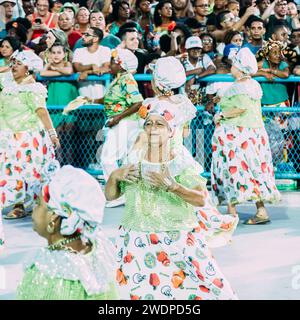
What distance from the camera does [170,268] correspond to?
615 centimetres

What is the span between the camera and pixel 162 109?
6.35m

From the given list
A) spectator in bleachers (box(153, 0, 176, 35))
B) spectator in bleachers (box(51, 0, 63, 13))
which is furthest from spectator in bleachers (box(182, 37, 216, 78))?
spectator in bleachers (box(51, 0, 63, 13))

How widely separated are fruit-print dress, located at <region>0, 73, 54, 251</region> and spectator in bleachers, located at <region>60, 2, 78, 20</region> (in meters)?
2.57

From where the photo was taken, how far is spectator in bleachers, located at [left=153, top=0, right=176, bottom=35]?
1270 cm

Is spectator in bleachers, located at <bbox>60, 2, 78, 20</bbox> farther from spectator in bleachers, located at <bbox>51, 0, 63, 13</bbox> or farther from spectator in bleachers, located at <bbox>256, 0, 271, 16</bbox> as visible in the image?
spectator in bleachers, located at <bbox>256, 0, 271, 16</bbox>

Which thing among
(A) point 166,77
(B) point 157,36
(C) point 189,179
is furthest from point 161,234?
(B) point 157,36

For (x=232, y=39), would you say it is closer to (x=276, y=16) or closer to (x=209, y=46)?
(x=209, y=46)

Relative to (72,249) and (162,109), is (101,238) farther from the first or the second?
(162,109)

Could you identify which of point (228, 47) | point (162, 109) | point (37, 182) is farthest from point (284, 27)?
point (162, 109)

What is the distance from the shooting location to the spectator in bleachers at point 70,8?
12.8m

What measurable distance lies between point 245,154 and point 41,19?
4.03 m

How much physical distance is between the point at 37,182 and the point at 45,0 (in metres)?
3.58

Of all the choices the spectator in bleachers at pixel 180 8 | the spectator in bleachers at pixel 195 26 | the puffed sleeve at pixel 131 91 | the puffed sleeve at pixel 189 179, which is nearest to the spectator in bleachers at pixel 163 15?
the spectator in bleachers at pixel 195 26

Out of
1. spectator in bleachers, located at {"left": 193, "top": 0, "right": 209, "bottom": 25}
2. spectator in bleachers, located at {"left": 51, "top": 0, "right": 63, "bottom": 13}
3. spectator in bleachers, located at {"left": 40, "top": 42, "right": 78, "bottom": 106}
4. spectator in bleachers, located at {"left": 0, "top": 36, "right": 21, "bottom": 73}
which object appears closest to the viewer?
spectator in bleachers, located at {"left": 0, "top": 36, "right": 21, "bottom": 73}
